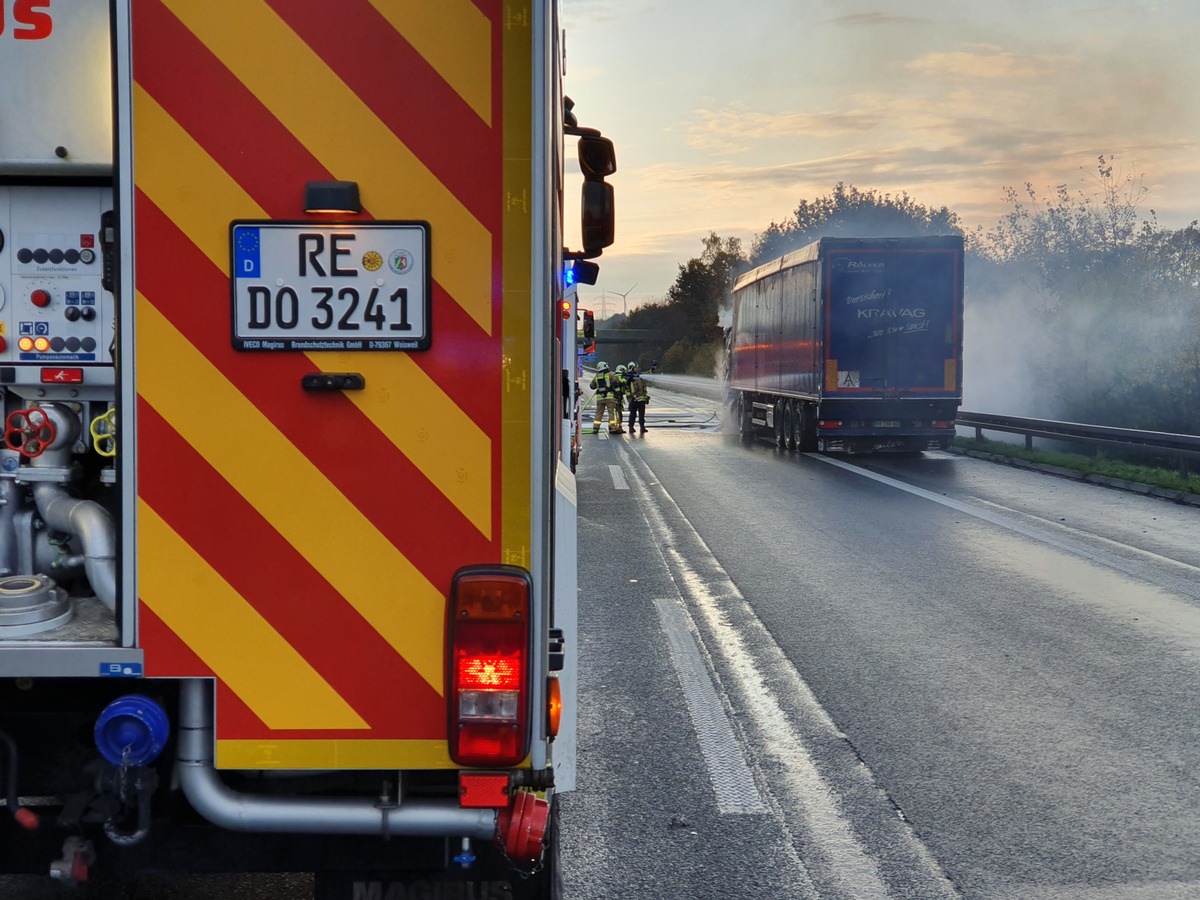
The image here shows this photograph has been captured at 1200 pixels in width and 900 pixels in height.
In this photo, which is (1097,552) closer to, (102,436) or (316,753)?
(102,436)

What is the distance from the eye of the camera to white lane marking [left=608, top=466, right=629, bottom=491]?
18188mm

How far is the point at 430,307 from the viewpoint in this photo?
8.79 feet

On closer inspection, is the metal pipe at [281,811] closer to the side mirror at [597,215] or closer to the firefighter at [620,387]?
the side mirror at [597,215]

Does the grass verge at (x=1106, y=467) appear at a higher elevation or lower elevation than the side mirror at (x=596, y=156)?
lower

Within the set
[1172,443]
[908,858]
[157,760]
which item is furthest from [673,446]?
[157,760]

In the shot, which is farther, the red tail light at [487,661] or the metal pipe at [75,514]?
the metal pipe at [75,514]

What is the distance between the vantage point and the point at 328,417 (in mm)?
2697

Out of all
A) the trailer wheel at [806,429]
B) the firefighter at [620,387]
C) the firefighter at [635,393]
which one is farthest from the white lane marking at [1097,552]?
the firefighter at [620,387]

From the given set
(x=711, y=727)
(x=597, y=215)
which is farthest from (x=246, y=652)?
(x=711, y=727)

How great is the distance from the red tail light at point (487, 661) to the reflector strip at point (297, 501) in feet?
0.18

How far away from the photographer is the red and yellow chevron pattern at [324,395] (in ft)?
8.73

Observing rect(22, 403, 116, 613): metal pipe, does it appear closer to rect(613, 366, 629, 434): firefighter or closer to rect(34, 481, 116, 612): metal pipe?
rect(34, 481, 116, 612): metal pipe

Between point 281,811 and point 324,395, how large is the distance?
2.88 ft

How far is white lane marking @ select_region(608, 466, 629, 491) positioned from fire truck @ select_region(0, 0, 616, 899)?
15.2m
